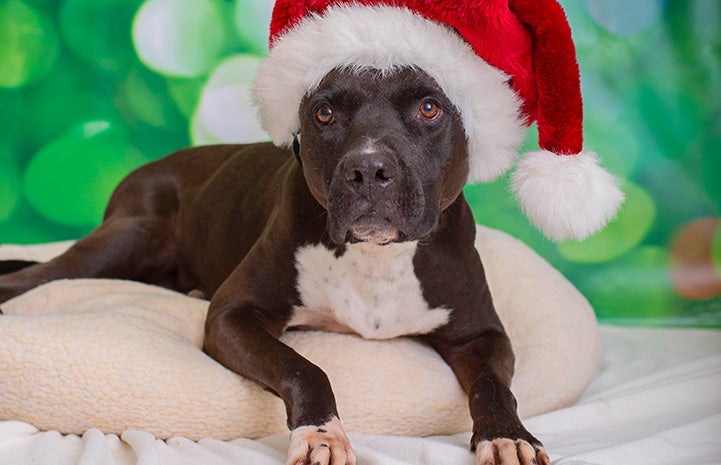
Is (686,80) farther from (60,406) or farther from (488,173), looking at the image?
(60,406)

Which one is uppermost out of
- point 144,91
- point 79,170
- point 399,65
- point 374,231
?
point 399,65

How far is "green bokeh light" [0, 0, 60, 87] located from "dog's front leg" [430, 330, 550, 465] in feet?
8.49

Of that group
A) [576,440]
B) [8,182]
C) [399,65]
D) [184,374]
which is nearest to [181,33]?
[8,182]

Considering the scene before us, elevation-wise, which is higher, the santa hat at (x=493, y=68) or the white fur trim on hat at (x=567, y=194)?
the santa hat at (x=493, y=68)

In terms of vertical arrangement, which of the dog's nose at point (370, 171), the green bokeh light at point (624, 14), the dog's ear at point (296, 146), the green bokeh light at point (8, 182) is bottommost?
the green bokeh light at point (8, 182)

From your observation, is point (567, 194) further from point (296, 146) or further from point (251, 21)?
point (251, 21)

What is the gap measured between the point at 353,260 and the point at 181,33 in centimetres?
223

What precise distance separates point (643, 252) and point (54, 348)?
2988 millimetres

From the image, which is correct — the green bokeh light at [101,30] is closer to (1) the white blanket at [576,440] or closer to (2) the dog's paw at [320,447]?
(1) the white blanket at [576,440]

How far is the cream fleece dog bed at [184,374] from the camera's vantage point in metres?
2.72

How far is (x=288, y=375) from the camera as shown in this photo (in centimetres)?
264

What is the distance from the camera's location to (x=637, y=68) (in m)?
4.71

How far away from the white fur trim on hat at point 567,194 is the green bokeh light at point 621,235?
1987 mm

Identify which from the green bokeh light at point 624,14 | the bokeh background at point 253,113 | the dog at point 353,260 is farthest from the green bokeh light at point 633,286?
the dog at point 353,260
